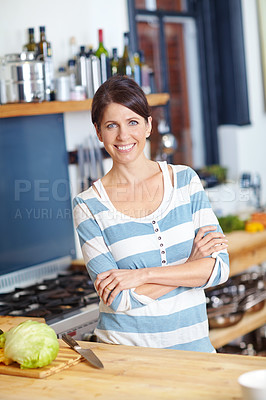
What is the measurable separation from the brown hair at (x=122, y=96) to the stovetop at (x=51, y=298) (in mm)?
1007

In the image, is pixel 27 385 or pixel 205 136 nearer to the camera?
pixel 27 385

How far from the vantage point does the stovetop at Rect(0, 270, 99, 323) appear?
105 inches

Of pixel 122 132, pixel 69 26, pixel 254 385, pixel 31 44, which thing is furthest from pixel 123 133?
pixel 69 26

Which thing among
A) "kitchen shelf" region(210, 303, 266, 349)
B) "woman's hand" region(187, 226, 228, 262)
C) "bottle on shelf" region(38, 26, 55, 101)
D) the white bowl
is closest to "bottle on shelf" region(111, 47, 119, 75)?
"bottle on shelf" region(38, 26, 55, 101)

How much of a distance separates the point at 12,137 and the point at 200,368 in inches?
74.1

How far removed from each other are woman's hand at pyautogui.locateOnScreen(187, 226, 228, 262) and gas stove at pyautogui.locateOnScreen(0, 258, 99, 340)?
0.83 meters

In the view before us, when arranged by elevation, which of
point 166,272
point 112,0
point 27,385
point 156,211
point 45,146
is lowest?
point 27,385

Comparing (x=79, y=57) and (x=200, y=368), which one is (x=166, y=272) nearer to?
(x=200, y=368)

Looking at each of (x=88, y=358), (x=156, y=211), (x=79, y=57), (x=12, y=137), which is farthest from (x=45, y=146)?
(x=88, y=358)

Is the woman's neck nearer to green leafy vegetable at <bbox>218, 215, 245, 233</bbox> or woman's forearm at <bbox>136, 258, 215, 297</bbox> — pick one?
woman's forearm at <bbox>136, 258, 215, 297</bbox>

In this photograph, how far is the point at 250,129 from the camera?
4809 mm

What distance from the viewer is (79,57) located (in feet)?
10.9

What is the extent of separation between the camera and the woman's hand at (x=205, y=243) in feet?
6.29

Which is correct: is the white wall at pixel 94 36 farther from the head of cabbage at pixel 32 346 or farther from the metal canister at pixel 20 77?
the head of cabbage at pixel 32 346
